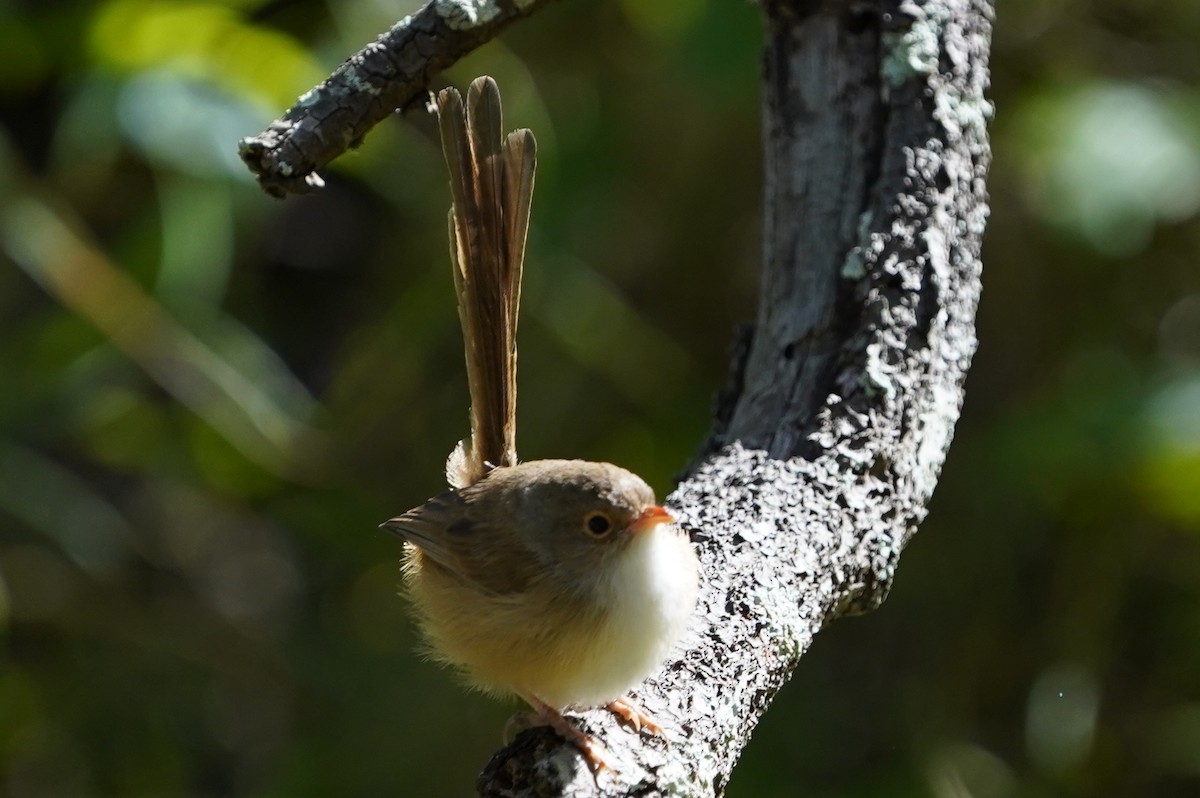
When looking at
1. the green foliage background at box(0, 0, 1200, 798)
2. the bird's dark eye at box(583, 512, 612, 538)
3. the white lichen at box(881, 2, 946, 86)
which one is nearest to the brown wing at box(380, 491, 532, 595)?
the bird's dark eye at box(583, 512, 612, 538)

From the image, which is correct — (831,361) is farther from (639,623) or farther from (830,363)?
(639,623)

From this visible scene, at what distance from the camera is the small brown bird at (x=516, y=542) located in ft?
8.20

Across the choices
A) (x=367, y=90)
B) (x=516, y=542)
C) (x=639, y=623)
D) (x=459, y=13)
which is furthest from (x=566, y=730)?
(x=459, y=13)

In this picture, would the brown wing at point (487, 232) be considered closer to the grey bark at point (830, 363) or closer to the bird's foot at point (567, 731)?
the grey bark at point (830, 363)

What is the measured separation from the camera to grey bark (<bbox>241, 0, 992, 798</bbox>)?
246 cm

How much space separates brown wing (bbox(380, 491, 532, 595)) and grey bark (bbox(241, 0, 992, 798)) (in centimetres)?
38

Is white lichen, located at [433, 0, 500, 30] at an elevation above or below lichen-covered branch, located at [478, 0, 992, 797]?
above

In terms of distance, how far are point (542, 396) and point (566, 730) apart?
9.58 feet

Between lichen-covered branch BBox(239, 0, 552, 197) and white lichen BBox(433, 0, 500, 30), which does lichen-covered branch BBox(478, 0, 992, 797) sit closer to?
lichen-covered branch BBox(239, 0, 552, 197)

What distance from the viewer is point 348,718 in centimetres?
505

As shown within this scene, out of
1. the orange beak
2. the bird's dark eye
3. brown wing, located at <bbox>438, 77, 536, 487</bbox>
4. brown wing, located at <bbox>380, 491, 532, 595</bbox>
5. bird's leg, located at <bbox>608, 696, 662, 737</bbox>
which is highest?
brown wing, located at <bbox>438, 77, 536, 487</bbox>

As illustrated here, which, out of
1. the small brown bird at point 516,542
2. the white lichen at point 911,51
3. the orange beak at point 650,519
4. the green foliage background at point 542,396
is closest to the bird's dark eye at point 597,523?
the small brown bird at point 516,542

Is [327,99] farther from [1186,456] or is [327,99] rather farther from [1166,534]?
[1166,534]

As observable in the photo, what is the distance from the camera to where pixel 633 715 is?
2.37 metres
